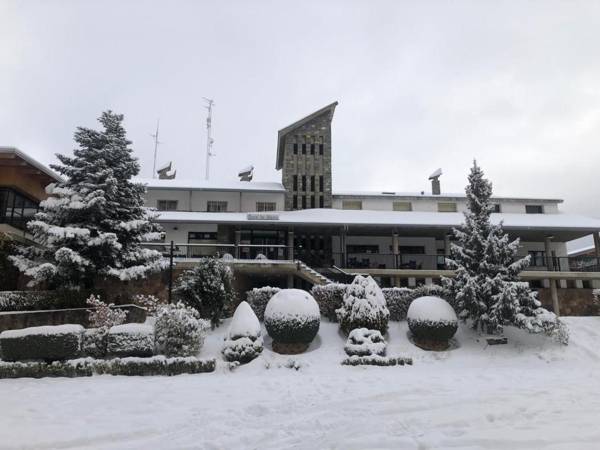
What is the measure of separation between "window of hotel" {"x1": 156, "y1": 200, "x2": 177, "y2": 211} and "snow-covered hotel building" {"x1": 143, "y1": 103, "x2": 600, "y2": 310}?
7 centimetres


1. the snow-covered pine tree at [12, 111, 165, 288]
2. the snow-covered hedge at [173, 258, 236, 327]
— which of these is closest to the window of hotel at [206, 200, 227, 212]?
the snow-covered pine tree at [12, 111, 165, 288]

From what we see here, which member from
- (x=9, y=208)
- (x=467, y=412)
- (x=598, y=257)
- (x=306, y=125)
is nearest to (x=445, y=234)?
(x=598, y=257)

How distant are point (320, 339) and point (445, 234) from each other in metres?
13.6

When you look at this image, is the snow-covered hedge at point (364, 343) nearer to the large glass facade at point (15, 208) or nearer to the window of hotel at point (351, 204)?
the window of hotel at point (351, 204)

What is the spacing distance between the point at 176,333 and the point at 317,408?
6143 mm

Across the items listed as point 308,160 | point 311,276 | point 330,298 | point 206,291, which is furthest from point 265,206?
point 206,291

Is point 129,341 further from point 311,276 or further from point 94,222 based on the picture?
point 311,276

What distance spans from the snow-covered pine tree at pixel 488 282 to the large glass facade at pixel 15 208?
65.2ft

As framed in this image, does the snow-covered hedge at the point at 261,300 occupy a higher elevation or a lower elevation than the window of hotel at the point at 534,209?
lower

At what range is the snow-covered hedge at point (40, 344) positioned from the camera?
12.1m

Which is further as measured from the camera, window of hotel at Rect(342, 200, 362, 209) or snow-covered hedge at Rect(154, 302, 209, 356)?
window of hotel at Rect(342, 200, 362, 209)

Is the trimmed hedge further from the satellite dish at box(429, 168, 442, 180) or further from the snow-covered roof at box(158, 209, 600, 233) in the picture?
the satellite dish at box(429, 168, 442, 180)

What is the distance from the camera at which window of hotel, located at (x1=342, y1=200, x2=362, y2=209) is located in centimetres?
2990

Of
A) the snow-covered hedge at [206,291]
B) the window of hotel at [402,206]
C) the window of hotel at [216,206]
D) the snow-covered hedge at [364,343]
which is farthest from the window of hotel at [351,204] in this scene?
the snow-covered hedge at [364,343]
